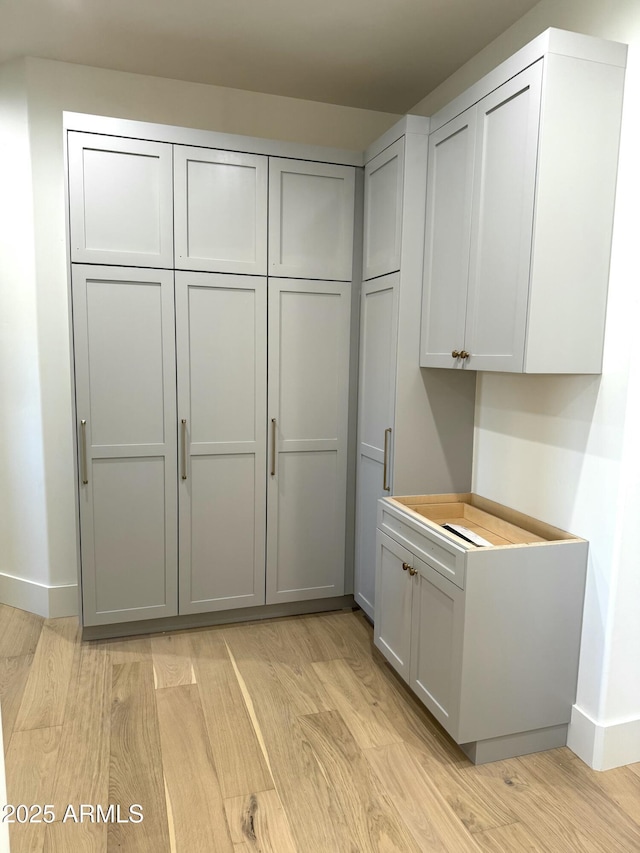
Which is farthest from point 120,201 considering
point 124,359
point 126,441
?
point 126,441

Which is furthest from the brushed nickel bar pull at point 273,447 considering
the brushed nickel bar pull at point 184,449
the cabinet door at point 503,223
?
the cabinet door at point 503,223

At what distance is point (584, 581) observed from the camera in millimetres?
2070

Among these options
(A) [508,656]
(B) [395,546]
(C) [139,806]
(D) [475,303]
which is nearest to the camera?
(C) [139,806]

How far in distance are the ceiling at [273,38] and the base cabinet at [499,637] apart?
2.01 metres

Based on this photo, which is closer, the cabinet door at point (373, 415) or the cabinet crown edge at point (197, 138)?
the cabinet crown edge at point (197, 138)

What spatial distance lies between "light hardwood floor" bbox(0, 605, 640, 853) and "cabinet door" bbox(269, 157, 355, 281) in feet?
6.09

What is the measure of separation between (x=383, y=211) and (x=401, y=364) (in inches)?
28.7

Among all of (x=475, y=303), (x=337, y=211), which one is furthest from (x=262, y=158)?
(x=475, y=303)

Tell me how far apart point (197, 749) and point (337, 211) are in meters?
2.41

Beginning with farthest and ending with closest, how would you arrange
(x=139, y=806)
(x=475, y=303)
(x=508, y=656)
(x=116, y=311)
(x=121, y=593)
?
1. (x=121, y=593)
2. (x=116, y=311)
3. (x=475, y=303)
4. (x=508, y=656)
5. (x=139, y=806)

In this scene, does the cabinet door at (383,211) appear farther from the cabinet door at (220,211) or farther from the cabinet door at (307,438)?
the cabinet door at (220,211)

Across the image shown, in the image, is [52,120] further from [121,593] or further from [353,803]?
[353,803]

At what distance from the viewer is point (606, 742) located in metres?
2.03

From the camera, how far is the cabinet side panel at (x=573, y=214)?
183 centimetres
